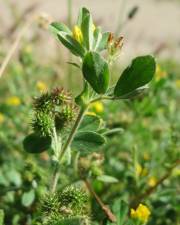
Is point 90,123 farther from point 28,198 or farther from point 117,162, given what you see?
point 117,162

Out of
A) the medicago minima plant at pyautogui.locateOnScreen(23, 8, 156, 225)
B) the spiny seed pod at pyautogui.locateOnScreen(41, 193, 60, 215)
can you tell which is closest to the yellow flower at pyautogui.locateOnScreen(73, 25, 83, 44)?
the medicago minima plant at pyautogui.locateOnScreen(23, 8, 156, 225)

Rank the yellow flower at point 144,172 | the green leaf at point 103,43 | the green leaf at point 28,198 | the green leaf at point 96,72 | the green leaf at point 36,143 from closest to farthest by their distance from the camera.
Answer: the green leaf at point 96,72, the green leaf at point 103,43, the green leaf at point 36,143, the green leaf at point 28,198, the yellow flower at point 144,172

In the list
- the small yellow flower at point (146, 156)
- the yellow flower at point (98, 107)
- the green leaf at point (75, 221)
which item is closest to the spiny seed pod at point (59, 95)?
the green leaf at point (75, 221)

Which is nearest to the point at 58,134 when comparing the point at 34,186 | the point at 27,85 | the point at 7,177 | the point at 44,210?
the point at 44,210

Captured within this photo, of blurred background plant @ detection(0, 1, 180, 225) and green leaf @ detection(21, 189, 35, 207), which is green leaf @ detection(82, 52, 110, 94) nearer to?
blurred background plant @ detection(0, 1, 180, 225)

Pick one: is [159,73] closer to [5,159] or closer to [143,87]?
[5,159]

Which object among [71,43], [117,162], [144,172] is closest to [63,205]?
[71,43]

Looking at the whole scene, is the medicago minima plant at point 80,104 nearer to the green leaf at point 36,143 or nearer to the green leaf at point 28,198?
the green leaf at point 36,143
